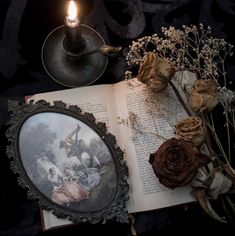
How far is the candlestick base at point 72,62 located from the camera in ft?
3.52

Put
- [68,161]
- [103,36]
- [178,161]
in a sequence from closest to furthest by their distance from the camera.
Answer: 1. [178,161]
2. [68,161]
3. [103,36]

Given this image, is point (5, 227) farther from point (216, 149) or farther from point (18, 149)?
point (216, 149)

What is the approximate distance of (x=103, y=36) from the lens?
1128 millimetres

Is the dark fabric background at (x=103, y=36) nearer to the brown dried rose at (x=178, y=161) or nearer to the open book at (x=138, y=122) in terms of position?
the open book at (x=138, y=122)

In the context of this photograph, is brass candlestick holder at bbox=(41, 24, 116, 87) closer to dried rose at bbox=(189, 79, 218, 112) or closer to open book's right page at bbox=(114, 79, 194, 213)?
open book's right page at bbox=(114, 79, 194, 213)

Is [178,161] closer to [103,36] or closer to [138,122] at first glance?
[138,122]

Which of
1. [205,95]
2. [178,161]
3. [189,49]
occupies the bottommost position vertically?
[178,161]

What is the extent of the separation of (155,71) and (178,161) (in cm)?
17

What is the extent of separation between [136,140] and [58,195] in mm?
189

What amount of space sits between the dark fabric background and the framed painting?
0.05m

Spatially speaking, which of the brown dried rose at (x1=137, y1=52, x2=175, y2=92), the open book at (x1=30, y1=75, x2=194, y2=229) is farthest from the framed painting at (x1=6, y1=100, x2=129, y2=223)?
the brown dried rose at (x1=137, y1=52, x2=175, y2=92)

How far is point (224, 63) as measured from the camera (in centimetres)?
111

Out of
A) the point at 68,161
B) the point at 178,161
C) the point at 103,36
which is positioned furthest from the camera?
the point at 103,36

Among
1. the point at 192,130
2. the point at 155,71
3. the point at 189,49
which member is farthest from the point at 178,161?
the point at 189,49
